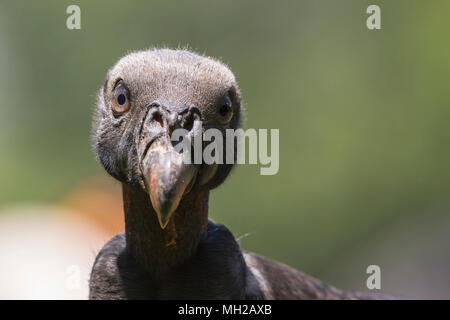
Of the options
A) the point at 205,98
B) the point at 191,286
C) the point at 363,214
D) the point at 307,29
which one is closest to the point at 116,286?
the point at 191,286

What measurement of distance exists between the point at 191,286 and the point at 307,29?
36.5 ft

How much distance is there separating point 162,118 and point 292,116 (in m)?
10.0

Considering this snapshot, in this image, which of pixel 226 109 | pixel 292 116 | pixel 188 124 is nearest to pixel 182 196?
pixel 188 124

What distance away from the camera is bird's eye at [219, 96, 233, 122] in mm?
3760

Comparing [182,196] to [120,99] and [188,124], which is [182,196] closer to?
[188,124]

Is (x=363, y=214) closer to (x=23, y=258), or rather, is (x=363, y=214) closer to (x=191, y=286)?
(x=23, y=258)

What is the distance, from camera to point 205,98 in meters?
3.61

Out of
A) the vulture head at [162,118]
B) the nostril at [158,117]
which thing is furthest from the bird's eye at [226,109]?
the nostril at [158,117]

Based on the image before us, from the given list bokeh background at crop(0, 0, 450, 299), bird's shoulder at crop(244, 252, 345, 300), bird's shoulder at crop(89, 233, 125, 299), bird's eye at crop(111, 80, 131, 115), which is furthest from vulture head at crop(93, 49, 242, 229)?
bokeh background at crop(0, 0, 450, 299)

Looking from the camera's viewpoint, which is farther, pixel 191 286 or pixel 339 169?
pixel 339 169

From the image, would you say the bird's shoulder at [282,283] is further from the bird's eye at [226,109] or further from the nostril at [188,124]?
the nostril at [188,124]

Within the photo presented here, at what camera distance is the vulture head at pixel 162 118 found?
3129 millimetres

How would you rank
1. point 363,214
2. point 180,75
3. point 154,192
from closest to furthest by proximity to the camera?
1. point 154,192
2. point 180,75
3. point 363,214

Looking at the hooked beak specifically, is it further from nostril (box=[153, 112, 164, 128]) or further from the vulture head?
nostril (box=[153, 112, 164, 128])
